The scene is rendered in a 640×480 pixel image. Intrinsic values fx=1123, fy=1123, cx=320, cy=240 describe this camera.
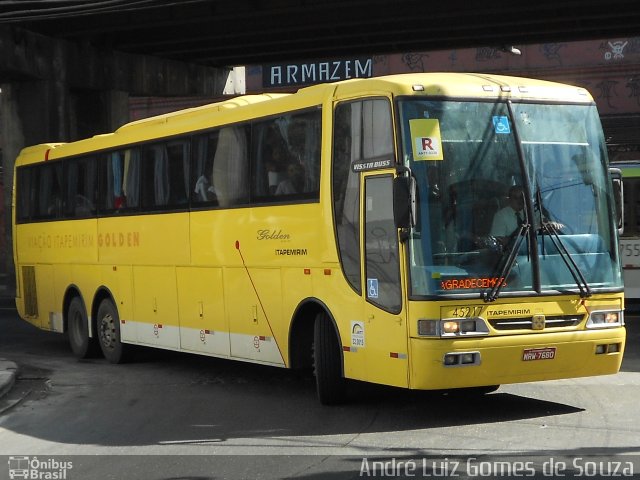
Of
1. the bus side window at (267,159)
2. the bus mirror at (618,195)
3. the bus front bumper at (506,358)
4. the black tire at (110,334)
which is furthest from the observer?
the black tire at (110,334)

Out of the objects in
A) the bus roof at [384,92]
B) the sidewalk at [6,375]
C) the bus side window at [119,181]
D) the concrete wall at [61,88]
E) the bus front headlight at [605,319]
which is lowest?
the sidewalk at [6,375]

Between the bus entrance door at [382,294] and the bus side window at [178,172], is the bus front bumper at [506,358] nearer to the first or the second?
the bus entrance door at [382,294]

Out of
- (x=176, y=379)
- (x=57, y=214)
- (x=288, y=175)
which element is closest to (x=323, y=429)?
(x=288, y=175)

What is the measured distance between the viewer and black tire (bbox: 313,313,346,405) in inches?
438

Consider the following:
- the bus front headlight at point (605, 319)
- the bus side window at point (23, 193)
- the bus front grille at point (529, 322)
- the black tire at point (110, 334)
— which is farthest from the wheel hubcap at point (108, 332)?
the bus front headlight at point (605, 319)

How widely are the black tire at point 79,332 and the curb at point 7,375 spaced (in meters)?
1.45

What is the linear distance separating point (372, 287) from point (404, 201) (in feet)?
3.47

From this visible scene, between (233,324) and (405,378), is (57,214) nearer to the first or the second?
(233,324)

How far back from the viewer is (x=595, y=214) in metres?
10.7

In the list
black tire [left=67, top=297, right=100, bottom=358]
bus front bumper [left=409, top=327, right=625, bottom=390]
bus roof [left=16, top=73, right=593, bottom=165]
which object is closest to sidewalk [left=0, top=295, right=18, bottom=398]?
black tire [left=67, top=297, right=100, bottom=358]

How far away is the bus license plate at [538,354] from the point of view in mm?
10102

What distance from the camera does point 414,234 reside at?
9.96 meters

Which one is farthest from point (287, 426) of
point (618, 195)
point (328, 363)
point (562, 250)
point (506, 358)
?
point (618, 195)

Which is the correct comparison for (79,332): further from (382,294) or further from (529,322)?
(529,322)
